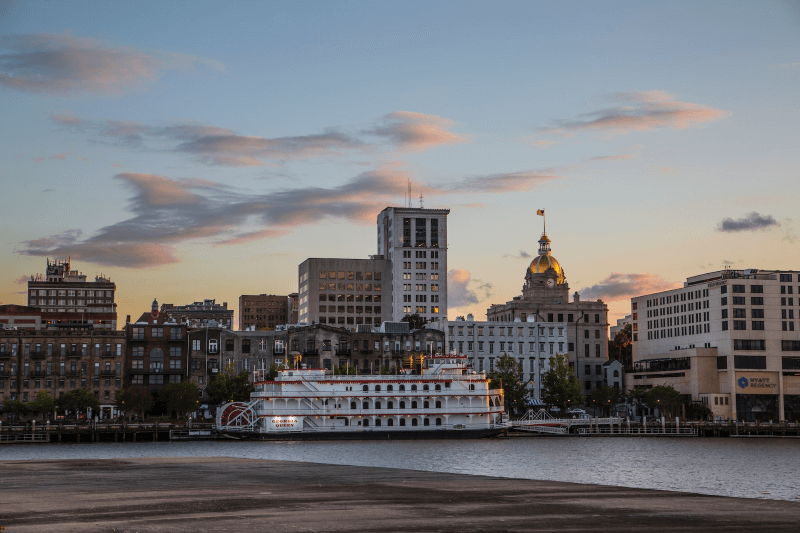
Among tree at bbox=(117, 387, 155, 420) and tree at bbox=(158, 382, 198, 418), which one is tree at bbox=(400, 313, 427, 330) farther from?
tree at bbox=(117, 387, 155, 420)

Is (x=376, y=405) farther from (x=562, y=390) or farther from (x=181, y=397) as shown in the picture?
(x=562, y=390)

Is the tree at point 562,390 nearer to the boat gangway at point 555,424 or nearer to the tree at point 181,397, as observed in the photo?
the boat gangway at point 555,424

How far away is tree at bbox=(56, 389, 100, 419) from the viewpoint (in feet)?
441

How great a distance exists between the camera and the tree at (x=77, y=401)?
134375 millimetres

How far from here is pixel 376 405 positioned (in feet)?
390

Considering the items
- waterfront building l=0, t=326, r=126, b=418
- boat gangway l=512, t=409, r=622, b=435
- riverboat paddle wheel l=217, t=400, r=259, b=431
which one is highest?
waterfront building l=0, t=326, r=126, b=418

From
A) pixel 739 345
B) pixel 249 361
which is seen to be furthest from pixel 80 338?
pixel 739 345

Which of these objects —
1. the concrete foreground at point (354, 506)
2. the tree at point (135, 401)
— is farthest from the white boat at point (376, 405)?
the concrete foreground at point (354, 506)

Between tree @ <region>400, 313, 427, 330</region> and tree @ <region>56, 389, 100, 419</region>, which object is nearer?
tree @ <region>56, 389, 100, 419</region>

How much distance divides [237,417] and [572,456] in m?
46.2

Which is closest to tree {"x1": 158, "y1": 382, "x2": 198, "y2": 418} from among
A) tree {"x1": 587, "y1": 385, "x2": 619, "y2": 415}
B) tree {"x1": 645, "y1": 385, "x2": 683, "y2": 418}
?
tree {"x1": 587, "y1": 385, "x2": 619, "y2": 415}

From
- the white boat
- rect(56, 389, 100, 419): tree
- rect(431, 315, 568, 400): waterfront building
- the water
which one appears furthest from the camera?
rect(431, 315, 568, 400): waterfront building

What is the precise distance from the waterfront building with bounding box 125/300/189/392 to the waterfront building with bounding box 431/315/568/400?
43400mm

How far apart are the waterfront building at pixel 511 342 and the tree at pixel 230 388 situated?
127 ft
